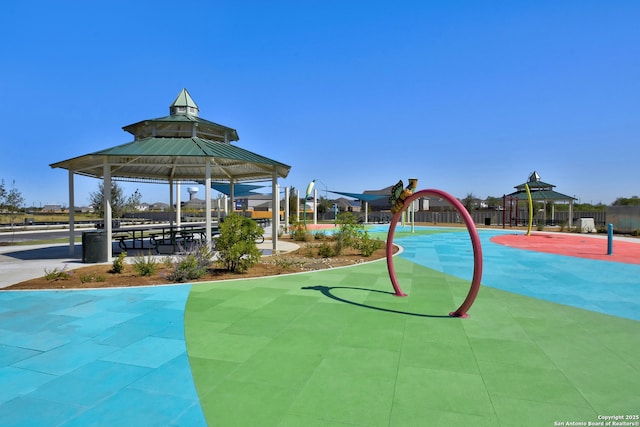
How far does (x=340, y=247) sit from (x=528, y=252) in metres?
8.81

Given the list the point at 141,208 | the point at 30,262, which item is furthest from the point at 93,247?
the point at 141,208

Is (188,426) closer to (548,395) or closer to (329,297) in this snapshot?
(548,395)

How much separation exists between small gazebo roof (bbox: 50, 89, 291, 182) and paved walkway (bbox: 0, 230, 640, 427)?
590 cm

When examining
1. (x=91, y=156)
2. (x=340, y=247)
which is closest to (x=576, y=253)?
(x=340, y=247)

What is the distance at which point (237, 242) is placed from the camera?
10430 mm

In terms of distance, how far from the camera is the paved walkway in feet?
11.5

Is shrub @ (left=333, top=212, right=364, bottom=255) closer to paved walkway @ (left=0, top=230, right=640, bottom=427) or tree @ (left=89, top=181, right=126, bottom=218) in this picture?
paved walkway @ (left=0, top=230, right=640, bottom=427)

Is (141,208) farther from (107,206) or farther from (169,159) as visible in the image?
(107,206)

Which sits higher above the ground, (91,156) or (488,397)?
(91,156)

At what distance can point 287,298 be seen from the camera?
25.5ft

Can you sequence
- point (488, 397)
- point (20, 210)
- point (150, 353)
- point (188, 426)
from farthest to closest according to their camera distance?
point (20, 210) → point (150, 353) → point (488, 397) → point (188, 426)

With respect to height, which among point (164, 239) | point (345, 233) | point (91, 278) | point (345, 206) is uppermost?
point (345, 206)

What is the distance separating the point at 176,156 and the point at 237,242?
4.77 meters

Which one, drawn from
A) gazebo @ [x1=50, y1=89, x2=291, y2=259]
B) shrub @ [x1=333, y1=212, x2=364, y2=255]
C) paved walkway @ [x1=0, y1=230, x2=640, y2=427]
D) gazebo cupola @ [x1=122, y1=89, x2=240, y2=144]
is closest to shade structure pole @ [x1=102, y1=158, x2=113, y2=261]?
gazebo @ [x1=50, y1=89, x2=291, y2=259]
